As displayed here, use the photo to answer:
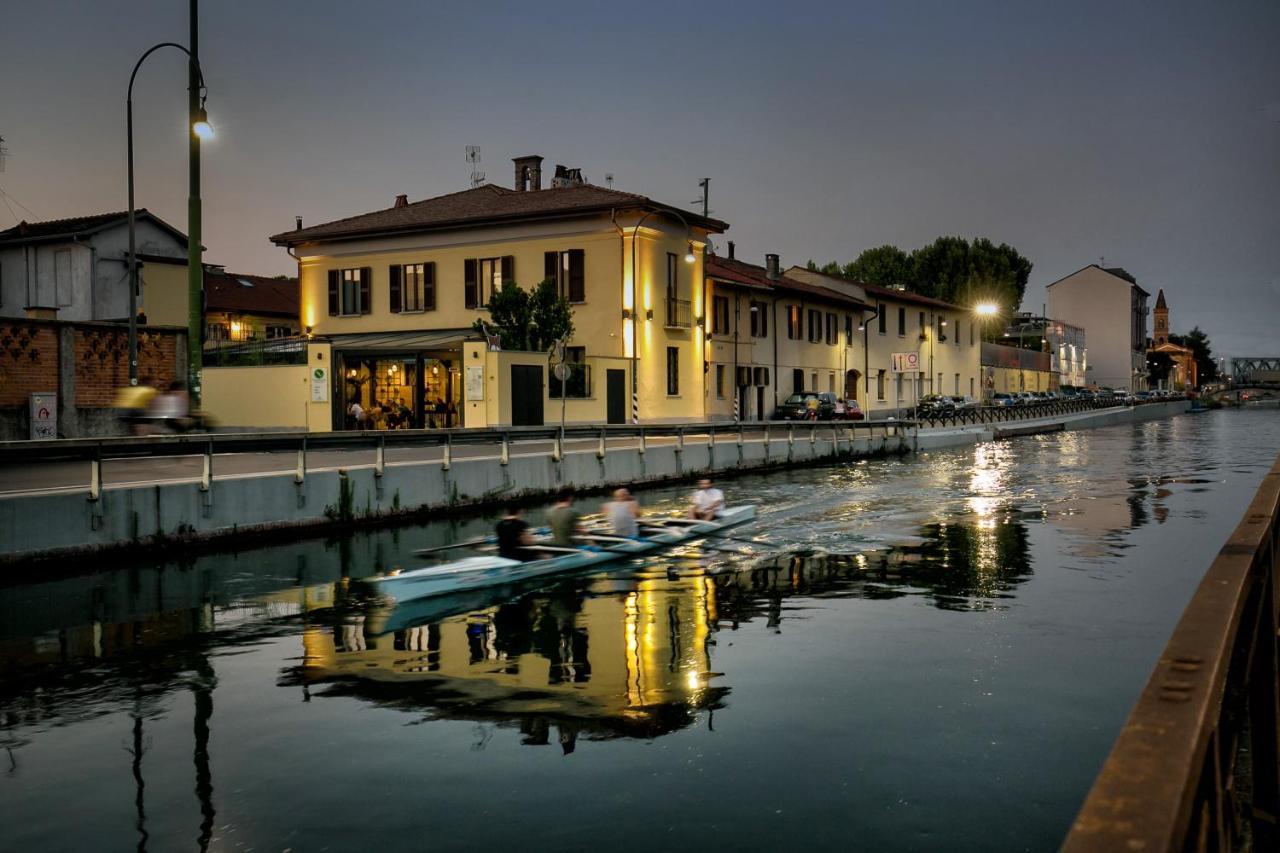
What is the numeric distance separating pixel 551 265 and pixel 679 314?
5702 mm

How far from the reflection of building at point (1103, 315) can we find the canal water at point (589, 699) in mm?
119953

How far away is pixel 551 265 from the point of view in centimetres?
4462

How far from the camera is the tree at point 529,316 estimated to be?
40.3 meters

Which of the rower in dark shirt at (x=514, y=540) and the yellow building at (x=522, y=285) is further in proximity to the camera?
the yellow building at (x=522, y=285)

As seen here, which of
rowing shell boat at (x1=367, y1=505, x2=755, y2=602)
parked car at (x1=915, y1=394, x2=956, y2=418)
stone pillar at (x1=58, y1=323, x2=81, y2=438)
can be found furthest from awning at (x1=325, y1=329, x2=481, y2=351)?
parked car at (x1=915, y1=394, x2=956, y2=418)

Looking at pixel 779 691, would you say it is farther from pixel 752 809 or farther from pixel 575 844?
pixel 575 844

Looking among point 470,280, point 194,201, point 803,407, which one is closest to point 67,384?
point 194,201

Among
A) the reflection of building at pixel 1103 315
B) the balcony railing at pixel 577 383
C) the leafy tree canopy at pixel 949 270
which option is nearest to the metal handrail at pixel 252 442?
the balcony railing at pixel 577 383

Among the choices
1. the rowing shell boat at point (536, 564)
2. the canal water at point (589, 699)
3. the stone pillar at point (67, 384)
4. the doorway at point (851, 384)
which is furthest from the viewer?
the doorway at point (851, 384)

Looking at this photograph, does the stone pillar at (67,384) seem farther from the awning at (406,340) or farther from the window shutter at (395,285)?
the window shutter at (395,285)

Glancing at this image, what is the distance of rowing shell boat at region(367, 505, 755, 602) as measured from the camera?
557 inches

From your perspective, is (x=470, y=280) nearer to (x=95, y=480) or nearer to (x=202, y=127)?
(x=202, y=127)

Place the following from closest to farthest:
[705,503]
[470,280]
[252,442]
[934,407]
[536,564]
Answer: [536,564]
[252,442]
[705,503]
[470,280]
[934,407]

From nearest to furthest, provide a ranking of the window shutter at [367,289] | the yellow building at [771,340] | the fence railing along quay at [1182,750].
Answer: the fence railing along quay at [1182,750], the window shutter at [367,289], the yellow building at [771,340]
